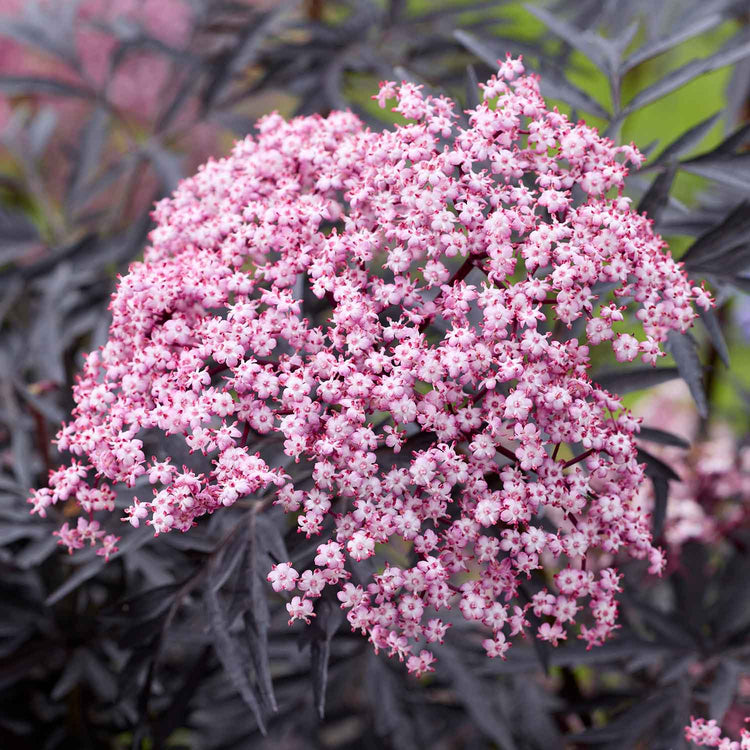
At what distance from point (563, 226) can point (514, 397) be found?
13 centimetres

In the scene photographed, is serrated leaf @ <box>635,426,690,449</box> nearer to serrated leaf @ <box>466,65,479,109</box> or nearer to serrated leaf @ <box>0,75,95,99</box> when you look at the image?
serrated leaf @ <box>466,65,479,109</box>

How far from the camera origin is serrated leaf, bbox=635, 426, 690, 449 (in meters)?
0.72

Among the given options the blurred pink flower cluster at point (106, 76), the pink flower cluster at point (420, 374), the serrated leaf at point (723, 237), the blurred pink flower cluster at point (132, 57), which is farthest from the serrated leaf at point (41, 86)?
the serrated leaf at point (723, 237)

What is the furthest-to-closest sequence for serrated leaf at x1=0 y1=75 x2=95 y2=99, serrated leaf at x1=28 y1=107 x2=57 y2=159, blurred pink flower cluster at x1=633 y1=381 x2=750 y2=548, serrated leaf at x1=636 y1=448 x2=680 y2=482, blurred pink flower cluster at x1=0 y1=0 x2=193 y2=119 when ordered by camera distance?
blurred pink flower cluster at x1=0 y1=0 x2=193 y2=119
serrated leaf at x1=28 y1=107 x2=57 y2=159
serrated leaf at x1=0 y1=75 x2=95 y2=99
blurred pink flower cluster at x1=633 y1=381 x2=750 y2=548
serrated leaf at x1=636 y1=448 x2=680 y2=482

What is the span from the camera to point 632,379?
2.31ft

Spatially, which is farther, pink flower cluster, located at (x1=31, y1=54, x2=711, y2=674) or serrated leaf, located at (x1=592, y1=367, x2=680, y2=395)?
serrated leaf, located at (x1=592, y1=367, x2=680, y2=395)

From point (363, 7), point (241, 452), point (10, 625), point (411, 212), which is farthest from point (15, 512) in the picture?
point (363, 7)

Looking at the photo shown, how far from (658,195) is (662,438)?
20 centimetres

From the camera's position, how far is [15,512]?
828 millimetres

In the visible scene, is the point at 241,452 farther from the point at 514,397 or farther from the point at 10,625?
the point at 10,625

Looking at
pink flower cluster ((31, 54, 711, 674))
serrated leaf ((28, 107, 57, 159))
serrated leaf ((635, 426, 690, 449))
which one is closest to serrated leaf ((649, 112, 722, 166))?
pink flower cluster ((31, 54, 711, 674))

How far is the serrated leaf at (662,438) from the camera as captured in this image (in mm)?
723

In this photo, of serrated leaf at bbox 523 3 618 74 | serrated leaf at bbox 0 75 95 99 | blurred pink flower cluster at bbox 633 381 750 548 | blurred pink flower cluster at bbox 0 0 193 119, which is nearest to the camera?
serrated leaf at bbox 523 3 618 74

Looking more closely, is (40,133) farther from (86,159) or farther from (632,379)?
(632,379)
